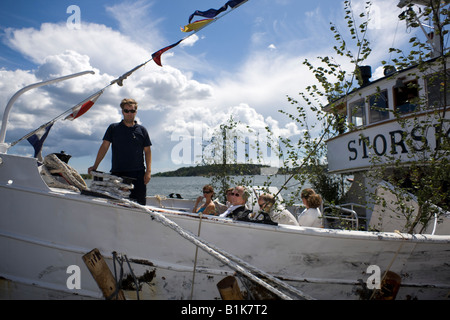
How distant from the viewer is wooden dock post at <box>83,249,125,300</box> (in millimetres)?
2891

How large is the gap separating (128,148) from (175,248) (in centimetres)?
141

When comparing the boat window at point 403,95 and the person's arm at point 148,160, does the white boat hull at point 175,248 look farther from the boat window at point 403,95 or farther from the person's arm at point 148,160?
the boat window at point 403,95

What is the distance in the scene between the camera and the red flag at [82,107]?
4672mm

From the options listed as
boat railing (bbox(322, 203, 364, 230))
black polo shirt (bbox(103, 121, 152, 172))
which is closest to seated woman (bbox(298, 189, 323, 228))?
boat railing (bbox(322, 203, 364, 230))

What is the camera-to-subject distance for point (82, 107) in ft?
15.5

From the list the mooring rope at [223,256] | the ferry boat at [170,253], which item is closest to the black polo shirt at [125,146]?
the ferry boat at [170,253]

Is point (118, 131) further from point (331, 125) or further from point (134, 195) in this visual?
point (331, 125)

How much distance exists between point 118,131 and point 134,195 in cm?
83

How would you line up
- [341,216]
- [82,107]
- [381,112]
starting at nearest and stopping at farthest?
[82,107]
[341,216]
[381,112]

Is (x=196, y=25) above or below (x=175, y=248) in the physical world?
above

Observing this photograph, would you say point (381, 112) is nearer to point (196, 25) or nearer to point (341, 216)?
point (341, 216)

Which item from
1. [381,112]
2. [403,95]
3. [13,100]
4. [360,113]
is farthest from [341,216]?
[360,113]

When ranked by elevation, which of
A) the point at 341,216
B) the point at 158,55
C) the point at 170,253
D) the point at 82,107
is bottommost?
the point at 170,253
